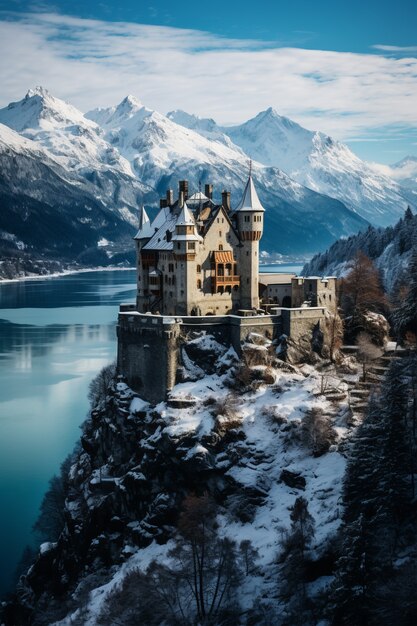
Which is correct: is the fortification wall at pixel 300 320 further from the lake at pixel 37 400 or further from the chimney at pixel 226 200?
the lake at pixel 37 400

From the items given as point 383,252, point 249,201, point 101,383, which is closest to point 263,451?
point 249,201

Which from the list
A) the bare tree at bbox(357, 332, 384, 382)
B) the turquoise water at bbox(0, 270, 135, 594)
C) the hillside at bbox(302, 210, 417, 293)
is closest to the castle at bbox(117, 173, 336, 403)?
the bare tree at bbox(357, 332, 384, 382)

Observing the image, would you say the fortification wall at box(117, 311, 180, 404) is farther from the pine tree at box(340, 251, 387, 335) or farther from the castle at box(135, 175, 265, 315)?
Answer: the pine tree at box(340, 251, 387, 335)

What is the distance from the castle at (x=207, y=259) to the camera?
6969 cm

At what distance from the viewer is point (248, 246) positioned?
236 ft

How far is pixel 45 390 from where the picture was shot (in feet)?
364

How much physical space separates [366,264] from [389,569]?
130 feet

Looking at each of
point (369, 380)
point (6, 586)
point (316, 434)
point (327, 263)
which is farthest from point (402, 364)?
point (327, 263)

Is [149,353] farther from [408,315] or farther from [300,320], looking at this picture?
[408,315]

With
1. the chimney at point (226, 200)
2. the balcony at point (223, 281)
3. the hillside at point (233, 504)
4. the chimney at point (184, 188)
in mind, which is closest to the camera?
the hillside at point (233, 504)

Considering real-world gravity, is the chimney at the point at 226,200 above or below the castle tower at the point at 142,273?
above

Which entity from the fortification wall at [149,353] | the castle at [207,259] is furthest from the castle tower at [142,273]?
the fortification wall at [149,353]

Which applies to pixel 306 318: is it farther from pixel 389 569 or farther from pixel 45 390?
pixel 45 390

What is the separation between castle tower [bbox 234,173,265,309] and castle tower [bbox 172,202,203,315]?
4235 millimetres
